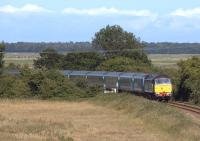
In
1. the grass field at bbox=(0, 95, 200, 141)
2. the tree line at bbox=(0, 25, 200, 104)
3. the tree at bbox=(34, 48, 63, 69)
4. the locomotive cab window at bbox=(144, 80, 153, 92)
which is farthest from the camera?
the tree at bbox=(34, 48, 63, 69)

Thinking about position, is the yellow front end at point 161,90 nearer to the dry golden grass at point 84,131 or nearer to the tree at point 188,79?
the tree at point 188,79

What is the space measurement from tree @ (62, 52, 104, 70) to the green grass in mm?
51725

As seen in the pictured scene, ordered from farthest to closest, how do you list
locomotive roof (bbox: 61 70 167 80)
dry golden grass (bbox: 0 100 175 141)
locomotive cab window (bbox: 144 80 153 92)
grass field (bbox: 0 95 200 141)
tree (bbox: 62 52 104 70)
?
tree (bbox: 62 52 104 70) → locomotive roof (bbox: 61 70 167 80) → locomotive cab window (bbox: 144 80 153 92) → grass field (bbox: 0 95 200 141) → dry golden grass (bbox: 0 100 175 141)

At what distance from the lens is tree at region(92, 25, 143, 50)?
119 m

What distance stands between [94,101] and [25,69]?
15026mm

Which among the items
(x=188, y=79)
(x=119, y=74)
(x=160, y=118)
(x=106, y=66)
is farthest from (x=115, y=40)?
(x=160, y=118)

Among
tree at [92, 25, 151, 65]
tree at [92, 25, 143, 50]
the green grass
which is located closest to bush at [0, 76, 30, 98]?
the green grass

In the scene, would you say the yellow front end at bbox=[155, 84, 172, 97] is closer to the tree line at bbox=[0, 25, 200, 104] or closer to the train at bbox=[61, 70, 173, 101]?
the train at bbox=[61, 70, 173, 101]

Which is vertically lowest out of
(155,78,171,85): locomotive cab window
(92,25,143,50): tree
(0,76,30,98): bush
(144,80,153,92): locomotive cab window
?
(0,76,30,98): bush

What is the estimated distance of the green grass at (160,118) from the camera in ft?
87.5

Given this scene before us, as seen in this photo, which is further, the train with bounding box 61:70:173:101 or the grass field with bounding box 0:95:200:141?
the train with bounding box 61:70:173:101

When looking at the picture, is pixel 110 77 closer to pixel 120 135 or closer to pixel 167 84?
pixel 167 84

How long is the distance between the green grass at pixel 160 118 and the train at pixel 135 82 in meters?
5.38

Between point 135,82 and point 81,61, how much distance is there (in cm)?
4519
